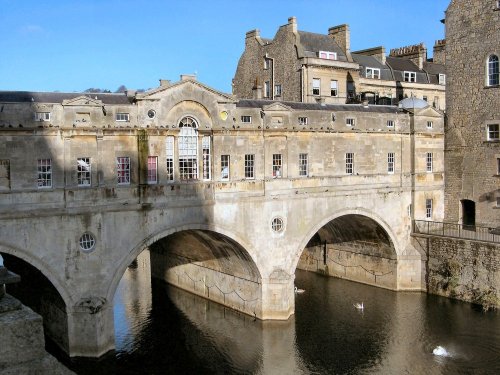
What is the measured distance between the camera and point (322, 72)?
1693 inches

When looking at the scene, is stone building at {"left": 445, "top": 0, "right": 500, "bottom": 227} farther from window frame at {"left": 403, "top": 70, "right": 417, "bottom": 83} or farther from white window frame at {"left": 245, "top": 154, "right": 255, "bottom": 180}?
white window frame at {"left": 245, "top": 154, "right": 255, "bottom": 180}

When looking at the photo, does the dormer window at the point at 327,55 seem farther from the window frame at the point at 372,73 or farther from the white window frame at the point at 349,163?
the white window frame at the point at 349,163

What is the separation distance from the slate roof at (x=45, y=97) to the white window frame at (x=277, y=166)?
816 centimetres

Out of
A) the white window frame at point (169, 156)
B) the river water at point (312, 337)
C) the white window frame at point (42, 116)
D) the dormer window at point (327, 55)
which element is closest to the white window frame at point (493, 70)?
the dormer window at point (327, 55)

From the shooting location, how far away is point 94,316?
23328 millimetres

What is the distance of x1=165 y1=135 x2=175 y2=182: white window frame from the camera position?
2550 centimetres

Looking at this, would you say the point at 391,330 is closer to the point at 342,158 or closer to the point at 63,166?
the point at 342,158

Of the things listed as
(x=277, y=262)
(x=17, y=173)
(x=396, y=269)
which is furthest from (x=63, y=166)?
(x=396, y=269)

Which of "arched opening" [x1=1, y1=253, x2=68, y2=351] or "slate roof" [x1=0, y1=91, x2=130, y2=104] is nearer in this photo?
"arched opening" [x1=1, y1=253, x2=68, y2=351]

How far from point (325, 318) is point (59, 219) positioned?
1520 centimetres

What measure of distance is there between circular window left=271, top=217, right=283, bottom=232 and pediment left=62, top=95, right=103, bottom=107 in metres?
10.8

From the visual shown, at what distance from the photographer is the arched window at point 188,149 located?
26.0 metres

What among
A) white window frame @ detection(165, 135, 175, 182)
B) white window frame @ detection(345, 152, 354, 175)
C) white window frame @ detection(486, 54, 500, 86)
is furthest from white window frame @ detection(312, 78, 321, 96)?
white window frame @ detection(165, 135, 175, 182)

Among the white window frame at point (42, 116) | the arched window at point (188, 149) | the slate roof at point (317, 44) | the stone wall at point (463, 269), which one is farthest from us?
the slate roof at point (317, 44)
